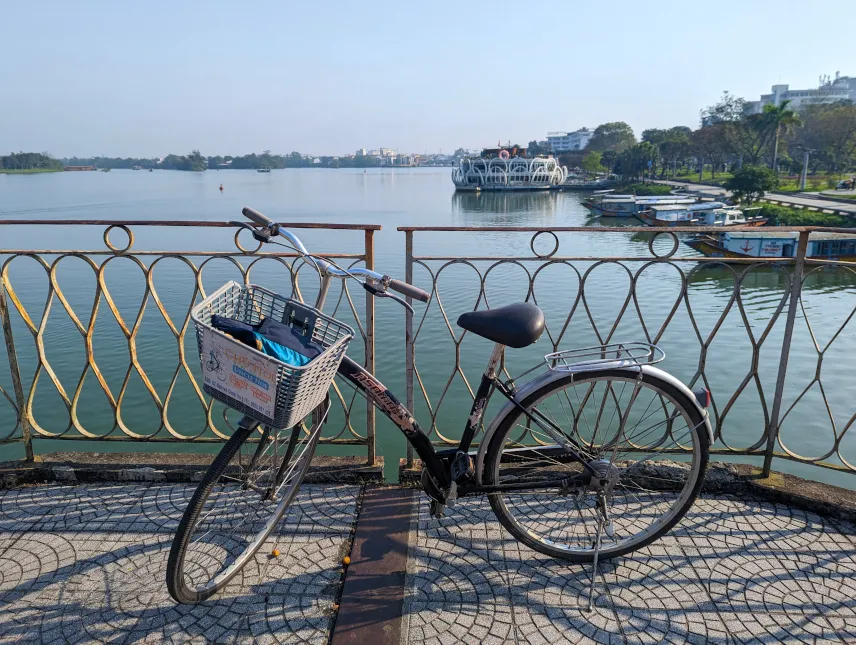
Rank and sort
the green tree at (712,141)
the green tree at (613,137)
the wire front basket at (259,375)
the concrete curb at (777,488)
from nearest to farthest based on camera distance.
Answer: the wire front basket at (259,375)
the concrete curb at (777,488)
the green tree at (712,141)
the green tree at (613,137)

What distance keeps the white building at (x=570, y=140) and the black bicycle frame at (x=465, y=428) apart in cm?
16764

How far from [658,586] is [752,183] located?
1968 inches

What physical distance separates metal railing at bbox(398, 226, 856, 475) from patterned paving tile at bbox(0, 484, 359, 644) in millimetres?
759

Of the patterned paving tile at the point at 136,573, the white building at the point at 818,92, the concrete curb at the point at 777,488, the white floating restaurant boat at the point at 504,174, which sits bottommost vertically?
the patterned paving tile at the point at 136,573

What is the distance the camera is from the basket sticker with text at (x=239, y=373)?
1.67 meters

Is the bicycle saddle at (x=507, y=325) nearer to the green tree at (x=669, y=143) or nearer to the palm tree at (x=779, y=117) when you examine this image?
the palm tree at (x=779, y=117)

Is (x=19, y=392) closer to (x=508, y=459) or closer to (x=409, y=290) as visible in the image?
(x=409, y=290)

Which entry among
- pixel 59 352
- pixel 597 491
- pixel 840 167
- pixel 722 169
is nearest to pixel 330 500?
pixel 597 491

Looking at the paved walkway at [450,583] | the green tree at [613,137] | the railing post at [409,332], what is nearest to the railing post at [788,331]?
the paved walkway at [450,583]

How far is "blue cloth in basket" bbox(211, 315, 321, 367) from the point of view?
5.64ft

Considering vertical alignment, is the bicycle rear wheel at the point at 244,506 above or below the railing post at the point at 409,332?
below

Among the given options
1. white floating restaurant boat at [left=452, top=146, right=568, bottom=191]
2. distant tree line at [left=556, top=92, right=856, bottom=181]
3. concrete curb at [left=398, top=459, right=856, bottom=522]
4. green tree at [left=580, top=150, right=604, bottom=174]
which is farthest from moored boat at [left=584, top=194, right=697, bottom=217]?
green tree at [left=580, top=150, right=604, bottom=174]

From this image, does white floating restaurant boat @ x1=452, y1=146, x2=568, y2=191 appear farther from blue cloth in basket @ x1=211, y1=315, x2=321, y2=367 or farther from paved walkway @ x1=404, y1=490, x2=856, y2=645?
blue cloth in basket @ x1=211, y1=315, x2=321, y2=367

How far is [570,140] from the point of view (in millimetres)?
167250
